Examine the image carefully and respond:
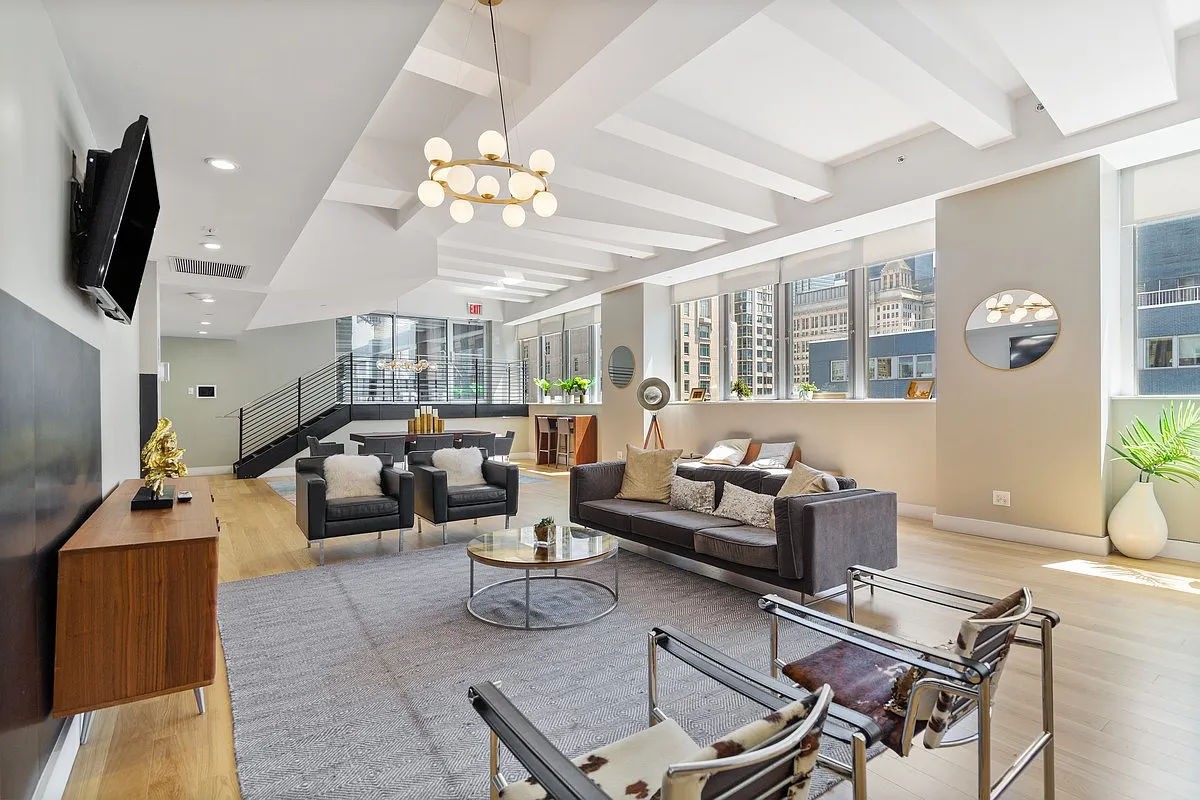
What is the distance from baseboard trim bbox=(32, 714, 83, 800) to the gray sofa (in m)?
3.18

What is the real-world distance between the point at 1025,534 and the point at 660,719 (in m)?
4.87

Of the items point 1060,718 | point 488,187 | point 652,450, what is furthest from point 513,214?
point 1060,718

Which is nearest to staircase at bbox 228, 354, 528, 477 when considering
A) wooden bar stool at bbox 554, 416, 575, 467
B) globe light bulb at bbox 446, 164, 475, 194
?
wooden bar stool at bbox 554, 416, 575, 467

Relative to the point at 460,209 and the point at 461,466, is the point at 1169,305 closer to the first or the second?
the point at 460,209

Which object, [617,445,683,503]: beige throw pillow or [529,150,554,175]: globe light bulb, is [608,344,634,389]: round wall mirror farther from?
[529,150,554,175]: globe light bulb

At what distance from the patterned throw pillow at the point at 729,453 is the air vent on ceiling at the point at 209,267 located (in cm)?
554

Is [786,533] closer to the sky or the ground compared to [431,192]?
closer to the ground

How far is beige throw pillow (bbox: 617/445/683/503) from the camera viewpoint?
16.6 feet

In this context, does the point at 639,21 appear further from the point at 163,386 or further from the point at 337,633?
the point at 163,386

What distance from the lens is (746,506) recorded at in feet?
13.9

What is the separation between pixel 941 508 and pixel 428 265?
6.12m

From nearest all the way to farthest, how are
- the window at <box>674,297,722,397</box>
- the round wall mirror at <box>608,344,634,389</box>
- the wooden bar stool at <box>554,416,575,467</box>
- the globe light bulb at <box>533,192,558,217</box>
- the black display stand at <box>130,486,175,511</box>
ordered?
1. the black display stand at <box>130,486,175,511</box>
2. the globe light bulb at <box>533,192,558,217</box>
3. the window at <box>674,297,722,397</box>
4. the round wall mirror at <box>608,344,634,389</box>
5. the wooden bar stool at <box>554,416,575,467</box>

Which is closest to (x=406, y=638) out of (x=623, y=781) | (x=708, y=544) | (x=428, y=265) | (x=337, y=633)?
(x=337, y=633)

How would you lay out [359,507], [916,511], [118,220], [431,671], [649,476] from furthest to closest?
[916,511] < [649,476] < [359,507] < [431,671] < [118,220]
